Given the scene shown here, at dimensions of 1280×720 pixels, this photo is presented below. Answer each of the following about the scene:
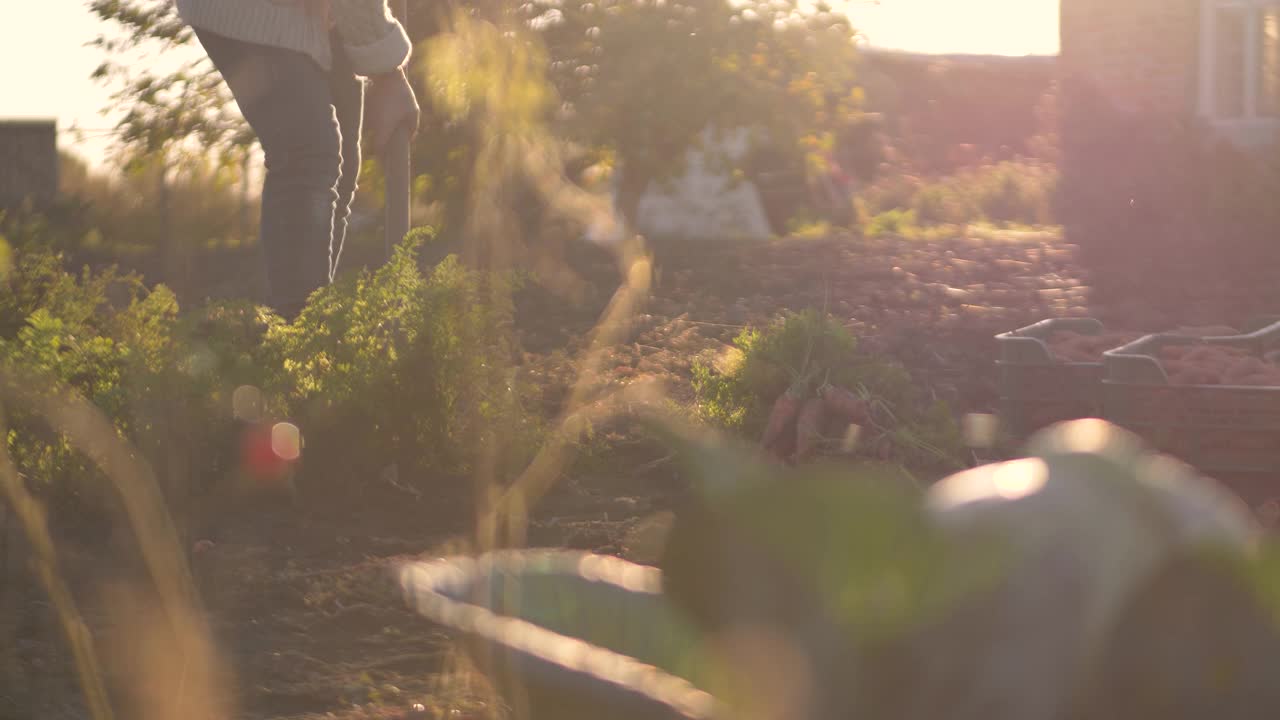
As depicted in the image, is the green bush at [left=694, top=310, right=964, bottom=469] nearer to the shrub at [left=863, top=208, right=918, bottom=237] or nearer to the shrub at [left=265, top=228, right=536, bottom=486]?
the shrub at [left=265, top=228, right=536, bottom=486]

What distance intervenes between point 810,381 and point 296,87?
171cm

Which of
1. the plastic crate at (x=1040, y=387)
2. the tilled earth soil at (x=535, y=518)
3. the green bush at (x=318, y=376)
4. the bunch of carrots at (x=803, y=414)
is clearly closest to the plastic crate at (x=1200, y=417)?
the plastic crate at (x=1040, y=387)

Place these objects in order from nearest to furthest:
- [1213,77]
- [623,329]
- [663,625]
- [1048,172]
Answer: [663,625] < [623,329] < [1213,77] < [1048,172]

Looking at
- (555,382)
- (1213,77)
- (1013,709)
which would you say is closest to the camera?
(1013,709)

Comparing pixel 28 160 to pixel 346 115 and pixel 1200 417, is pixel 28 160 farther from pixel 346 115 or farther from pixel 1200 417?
pixel 1200 417

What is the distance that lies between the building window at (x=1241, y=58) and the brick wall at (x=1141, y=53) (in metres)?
0.12

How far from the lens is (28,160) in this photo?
13016 millimetres

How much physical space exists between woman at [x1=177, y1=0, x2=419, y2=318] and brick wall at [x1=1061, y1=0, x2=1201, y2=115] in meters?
9.88

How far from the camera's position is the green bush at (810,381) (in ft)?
13.7

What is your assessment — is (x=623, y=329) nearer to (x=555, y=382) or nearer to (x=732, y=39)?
(x=555, y=382)

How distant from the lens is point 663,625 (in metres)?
0.73

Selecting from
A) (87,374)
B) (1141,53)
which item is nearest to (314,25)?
(87,374)

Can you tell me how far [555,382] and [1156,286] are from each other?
5.04 m

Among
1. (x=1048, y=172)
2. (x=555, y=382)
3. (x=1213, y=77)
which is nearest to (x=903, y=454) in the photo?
(x=555, y=382)
